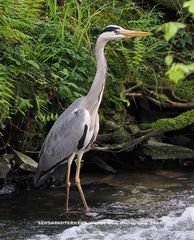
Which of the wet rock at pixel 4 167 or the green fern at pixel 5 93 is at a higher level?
the green fern at pixel 5 93

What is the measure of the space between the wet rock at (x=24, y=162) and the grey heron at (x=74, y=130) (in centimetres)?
44

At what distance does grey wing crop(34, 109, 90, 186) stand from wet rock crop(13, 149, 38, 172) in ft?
1.43

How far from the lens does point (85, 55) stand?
619 centimetres

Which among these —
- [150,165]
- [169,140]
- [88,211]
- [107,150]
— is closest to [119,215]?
[88,211]

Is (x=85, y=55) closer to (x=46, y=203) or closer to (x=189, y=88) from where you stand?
(x=189, y=88)

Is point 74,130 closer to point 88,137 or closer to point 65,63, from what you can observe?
point 88,137

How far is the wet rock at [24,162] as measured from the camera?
217 inches

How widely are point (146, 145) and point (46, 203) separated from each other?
1759 millimetres

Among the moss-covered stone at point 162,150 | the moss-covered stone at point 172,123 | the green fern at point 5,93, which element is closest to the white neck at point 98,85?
the green fern at point 5,93

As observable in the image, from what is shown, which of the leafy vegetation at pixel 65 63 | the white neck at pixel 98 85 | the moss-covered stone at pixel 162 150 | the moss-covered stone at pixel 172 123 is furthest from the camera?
the moss-covered stone at pixel 162 150

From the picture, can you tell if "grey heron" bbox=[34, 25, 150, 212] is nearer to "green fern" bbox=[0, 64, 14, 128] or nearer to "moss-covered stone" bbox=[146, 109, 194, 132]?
"green fern" bbox=[0, 64, 14, 128]

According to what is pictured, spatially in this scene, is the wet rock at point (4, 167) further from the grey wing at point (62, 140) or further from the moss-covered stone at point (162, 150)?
the moss-covered stone at point (162, 150)

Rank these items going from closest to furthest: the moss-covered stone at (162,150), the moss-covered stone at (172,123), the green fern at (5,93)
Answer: the green fern at (5,93)
the moss-covered stone at (172,123)
the moss-covered stone at (162,150)

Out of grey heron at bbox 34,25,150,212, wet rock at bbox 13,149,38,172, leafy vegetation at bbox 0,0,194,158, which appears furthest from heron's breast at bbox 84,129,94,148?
wet rock at bbox 13,149,38,172
